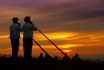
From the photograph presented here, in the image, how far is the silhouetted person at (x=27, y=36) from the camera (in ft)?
65.5

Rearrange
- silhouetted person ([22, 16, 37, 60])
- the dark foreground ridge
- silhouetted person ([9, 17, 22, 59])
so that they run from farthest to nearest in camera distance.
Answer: silhouetted person ([9, 17, 22, 59]) → silhouetted person ([22, 16, 37, 60]) → the dark foreground ridge

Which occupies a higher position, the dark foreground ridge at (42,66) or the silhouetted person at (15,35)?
the silhouetted person at (15,35)

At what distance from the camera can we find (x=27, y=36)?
19969 millimetres

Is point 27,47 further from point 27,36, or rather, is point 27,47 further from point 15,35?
point 15,35

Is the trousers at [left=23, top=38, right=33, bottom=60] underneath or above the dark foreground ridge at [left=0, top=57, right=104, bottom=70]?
above

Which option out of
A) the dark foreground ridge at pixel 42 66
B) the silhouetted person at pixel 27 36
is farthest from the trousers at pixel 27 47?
the dark foreground ridge at pixel 42 66

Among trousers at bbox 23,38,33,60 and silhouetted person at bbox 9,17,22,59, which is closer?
trousers at bbox 23,38,33,60

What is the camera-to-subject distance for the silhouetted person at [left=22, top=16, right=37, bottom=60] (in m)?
20.0

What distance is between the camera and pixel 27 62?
2023 cm

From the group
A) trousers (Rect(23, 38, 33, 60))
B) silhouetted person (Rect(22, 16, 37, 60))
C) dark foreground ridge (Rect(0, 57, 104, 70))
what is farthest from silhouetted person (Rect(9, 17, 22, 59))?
dark foreground ridge (Rect(0, 57, 104, 70))

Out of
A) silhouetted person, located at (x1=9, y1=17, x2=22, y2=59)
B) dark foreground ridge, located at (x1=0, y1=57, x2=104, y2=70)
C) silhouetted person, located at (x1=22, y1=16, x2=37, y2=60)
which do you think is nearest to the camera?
dark foreground ridge, located at (x1=0, y1=57, x2=104, y2=70)

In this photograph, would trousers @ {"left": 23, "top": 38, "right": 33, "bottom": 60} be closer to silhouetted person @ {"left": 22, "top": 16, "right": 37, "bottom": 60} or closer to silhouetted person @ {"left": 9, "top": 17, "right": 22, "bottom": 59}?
silhouetted person @ {"left": 22, "top": 16, "right": 37, "bottom": 60}

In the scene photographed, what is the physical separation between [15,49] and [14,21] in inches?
69.0

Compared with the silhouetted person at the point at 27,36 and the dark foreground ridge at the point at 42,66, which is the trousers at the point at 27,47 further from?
the dark foreground ridge at the point at 42,66
